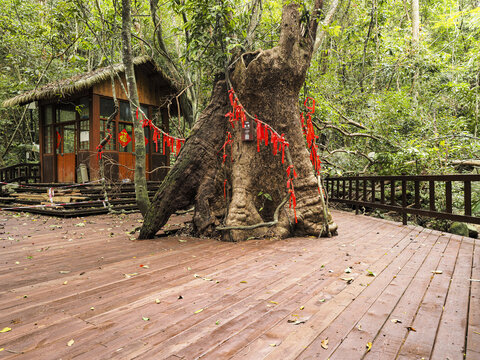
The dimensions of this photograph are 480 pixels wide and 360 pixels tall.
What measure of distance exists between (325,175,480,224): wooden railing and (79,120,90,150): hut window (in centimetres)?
806

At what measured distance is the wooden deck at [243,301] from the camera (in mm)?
1621

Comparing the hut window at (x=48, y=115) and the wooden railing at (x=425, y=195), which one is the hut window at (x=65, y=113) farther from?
the wooden railing at (x=425, y=195)

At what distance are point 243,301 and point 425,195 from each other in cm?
772

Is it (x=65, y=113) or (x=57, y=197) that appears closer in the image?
(x=57, y=197)

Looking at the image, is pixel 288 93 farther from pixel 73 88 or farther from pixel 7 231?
pixel 73 88

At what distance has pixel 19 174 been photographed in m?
13.2

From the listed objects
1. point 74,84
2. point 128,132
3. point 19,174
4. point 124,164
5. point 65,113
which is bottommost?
point 19,174

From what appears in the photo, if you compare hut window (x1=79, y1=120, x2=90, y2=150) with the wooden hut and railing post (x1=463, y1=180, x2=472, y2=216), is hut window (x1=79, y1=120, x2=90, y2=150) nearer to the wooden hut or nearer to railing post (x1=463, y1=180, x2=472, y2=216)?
the wooden hut

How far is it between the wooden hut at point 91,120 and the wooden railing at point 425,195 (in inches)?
259

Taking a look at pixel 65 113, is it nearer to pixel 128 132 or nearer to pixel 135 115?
pixel 128 132

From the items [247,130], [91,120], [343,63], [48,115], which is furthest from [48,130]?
[343,63]

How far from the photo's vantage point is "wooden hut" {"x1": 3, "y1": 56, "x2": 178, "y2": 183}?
9665mm

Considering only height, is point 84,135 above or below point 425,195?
above

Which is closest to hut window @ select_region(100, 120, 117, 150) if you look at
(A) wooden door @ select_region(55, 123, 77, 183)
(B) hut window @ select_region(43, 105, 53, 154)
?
(A) wooden door @ select_region(55, 123, 77, 183)
